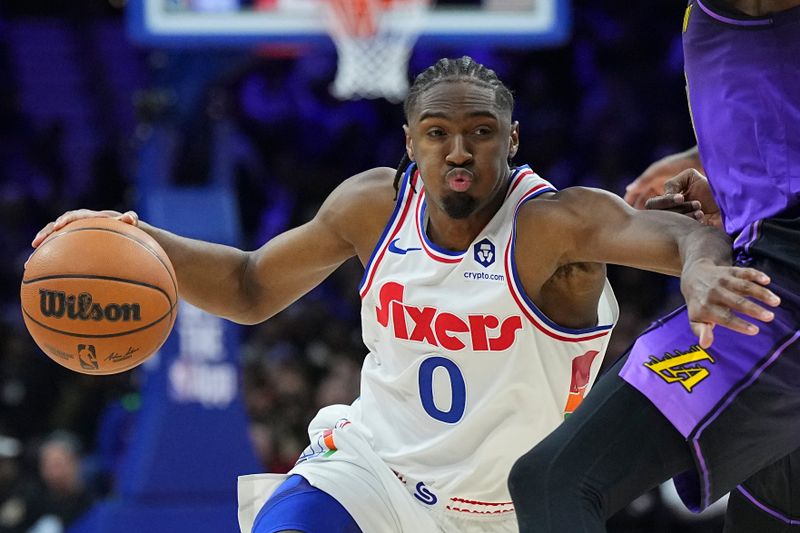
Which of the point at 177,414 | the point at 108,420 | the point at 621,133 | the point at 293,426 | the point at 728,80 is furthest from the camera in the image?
the point at 621,133

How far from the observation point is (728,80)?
9.39 ft

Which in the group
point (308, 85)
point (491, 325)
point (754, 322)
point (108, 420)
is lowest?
point (108, 420)

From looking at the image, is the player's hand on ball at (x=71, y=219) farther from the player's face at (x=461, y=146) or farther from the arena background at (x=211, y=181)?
the arena background at (x=211, y=181)

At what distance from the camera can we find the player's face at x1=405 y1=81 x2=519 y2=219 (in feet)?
11.5

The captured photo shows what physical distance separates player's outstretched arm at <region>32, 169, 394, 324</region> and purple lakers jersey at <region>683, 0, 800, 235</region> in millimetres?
1252

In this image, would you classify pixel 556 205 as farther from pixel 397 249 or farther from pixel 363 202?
pixel 363 202

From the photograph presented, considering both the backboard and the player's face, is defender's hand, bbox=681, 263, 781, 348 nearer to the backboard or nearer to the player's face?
the player's face

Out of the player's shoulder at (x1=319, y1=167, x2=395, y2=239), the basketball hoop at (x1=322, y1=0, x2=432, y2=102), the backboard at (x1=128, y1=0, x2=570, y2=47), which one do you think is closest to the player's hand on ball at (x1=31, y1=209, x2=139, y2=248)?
the player's shoulder at (x1=319, y1=167, x2=395, y2=239)

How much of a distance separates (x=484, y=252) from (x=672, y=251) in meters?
0.70

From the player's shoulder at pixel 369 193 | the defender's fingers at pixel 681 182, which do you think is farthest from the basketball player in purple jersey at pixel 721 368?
the player's shoulder at pixel 369 193

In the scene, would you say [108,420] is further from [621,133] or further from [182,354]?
[621,133]

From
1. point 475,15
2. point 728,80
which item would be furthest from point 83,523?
point 728,80

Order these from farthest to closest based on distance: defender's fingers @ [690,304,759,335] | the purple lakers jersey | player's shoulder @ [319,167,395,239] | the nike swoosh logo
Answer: player's shoulder @ [319,167,395,239] < the nike swoosh logo < the purple lakers jersey < defender's fingers @ [690,304,759,335]

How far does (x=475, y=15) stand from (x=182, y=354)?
279 cm
